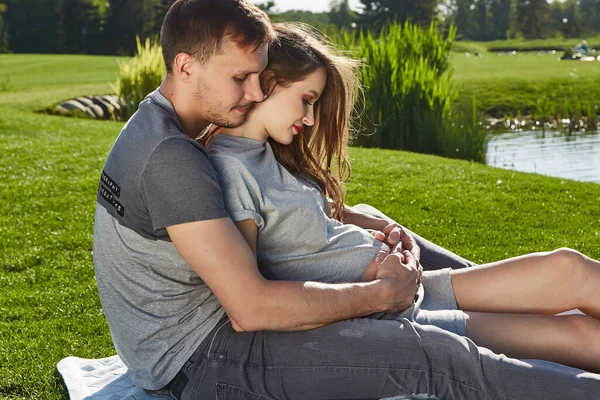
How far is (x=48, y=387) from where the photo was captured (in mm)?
2832

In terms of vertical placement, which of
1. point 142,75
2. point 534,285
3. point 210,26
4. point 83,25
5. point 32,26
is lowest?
point 32,26

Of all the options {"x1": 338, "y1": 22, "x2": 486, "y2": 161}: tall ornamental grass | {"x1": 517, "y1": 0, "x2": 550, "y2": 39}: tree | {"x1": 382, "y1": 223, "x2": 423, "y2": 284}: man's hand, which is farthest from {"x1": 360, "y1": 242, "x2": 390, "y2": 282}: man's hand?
{"x1": 517, "y1": 0, "x2": 550, "y2": 39}: tree

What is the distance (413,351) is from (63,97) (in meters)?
12.2

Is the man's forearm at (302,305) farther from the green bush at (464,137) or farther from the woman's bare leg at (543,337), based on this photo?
the green bush at (464,137)

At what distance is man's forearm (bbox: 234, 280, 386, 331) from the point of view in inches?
79.4

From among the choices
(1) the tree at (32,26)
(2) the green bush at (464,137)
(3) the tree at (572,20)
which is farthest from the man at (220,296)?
(3) the tree at (572,20)

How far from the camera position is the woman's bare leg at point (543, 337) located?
2.23 metres

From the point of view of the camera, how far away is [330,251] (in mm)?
2338

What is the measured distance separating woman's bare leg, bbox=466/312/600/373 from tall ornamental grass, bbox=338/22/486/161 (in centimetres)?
622

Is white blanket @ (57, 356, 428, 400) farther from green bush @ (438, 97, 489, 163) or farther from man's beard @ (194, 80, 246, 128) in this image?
green bush @ (438, 97, 489, 163)

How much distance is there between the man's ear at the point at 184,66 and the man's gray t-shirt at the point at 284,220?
237 millimetres

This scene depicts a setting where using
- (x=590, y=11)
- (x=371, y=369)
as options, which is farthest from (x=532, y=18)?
(x=371, y=369)

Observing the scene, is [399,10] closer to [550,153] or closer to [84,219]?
[550,153]

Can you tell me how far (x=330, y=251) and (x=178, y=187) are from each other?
585 mm
